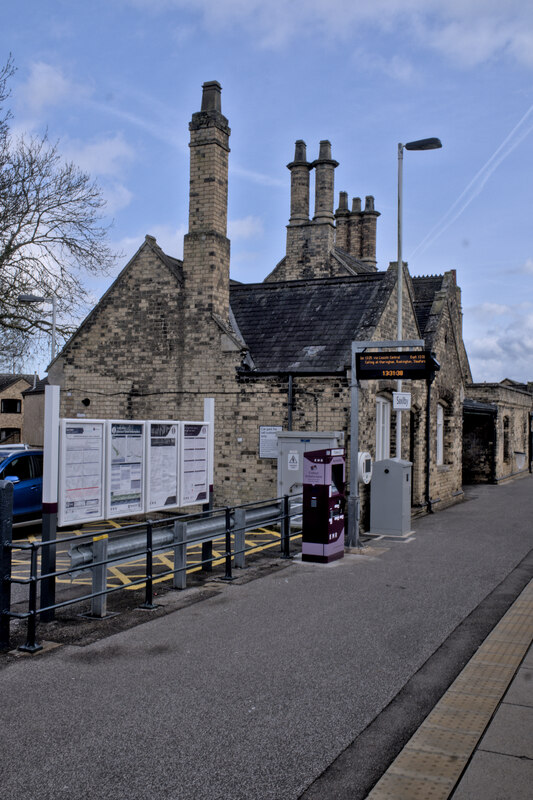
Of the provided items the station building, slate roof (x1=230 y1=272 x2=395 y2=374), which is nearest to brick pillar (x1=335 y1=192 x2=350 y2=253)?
slate roof (x1=230 y1=272 x2=395 y2=374)

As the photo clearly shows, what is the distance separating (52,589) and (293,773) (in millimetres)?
4052

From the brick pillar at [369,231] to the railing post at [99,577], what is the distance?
31589mm

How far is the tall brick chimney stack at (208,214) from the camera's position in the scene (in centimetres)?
Answer: 1547

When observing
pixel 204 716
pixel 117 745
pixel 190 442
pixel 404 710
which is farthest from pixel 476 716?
pixel 190 442

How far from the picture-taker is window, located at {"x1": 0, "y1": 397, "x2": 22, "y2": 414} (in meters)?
53.3

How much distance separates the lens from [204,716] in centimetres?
499

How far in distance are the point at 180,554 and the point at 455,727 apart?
4.59 meters

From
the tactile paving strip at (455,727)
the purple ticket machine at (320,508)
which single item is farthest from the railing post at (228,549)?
the tactile paving strip at (455,727)

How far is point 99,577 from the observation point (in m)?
7.57

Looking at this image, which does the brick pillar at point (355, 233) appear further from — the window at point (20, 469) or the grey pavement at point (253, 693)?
the grey pavement at point (253, 693)

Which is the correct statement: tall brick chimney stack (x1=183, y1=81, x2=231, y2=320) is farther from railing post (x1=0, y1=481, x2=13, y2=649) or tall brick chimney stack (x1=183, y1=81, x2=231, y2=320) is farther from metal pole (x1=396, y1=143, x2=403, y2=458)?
railing post (x1=0, y1=481, x2=13, y2=649)

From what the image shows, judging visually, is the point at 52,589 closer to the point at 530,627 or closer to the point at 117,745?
the point at 117,745

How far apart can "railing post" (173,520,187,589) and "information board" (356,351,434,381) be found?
447cm

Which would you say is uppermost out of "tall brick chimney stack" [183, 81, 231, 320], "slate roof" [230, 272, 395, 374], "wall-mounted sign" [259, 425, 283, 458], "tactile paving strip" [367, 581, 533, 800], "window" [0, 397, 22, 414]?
"tall brick chimney stack" [183, 81, 231, 320]
